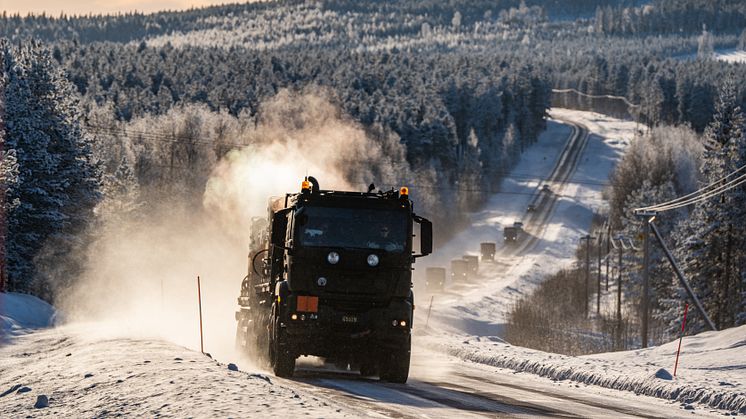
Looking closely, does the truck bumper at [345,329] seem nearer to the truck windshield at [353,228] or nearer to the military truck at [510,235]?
the truck windshield at [353,228]

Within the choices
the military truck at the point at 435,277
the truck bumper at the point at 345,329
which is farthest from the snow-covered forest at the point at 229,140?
the truck bumper at the point at 345,329

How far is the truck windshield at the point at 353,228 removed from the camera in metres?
20.9

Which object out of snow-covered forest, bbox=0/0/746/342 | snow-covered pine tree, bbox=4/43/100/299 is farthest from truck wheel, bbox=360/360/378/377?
snow-covered pine tree, bbox=4/43/100/299

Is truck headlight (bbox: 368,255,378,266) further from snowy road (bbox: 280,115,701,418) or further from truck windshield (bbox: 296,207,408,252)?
snowy road (bbox: 280,115,701,418)

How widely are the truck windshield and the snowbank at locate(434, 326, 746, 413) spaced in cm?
531

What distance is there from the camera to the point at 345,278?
68.3 feet

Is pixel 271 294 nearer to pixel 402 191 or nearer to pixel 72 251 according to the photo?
pixel 402 191

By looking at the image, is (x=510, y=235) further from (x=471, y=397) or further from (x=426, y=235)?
(x=471, y=397)

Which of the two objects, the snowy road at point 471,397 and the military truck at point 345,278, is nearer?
the snowy road at point 471,397

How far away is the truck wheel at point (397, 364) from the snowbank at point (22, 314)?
16923mm

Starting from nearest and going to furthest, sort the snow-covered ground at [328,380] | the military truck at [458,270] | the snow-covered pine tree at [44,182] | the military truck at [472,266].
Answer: the snow-covered ground at [328,380]
the snow-covered pine tree at [44,182]
the military truck at [458,270]
the military truck at [472,266]

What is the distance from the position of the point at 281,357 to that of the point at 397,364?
2213 millimetres

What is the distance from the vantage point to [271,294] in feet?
75.6

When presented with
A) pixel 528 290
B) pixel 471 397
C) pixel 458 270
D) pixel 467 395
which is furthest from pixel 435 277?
pixel 471 397
